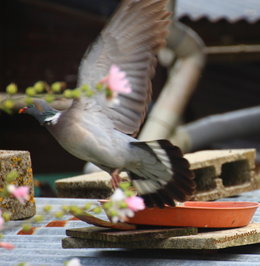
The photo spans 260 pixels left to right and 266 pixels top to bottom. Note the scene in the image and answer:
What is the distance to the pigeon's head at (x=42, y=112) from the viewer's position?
290 centimetres

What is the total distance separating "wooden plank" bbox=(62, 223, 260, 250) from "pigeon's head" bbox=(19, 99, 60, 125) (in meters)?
0.47

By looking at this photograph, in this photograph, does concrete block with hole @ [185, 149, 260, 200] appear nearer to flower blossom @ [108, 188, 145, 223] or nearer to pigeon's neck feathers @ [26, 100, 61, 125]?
pigeon's neck feathers @ [26, 100, 61, 125]

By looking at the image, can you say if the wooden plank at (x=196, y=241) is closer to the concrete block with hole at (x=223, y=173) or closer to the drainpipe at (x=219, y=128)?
the concrete block with hole at (x=223, y=173)

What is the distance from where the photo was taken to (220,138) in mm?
9578

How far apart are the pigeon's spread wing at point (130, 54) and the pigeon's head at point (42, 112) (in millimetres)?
196

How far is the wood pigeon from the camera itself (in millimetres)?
2912

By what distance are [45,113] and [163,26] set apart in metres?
0.56

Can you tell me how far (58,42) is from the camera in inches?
358

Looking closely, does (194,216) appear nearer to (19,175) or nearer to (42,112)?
(42,112)

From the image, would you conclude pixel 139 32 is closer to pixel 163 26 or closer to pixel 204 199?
pixel 163 26

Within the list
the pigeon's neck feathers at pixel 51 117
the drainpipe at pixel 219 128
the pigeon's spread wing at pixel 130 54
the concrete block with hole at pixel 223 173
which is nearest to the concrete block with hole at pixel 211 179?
the concrete block with hole at pixel 223 173

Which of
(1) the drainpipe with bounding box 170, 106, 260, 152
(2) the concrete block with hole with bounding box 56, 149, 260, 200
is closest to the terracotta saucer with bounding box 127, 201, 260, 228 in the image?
(2) the concrete block with hole with bounding box 56, 149, 260, 200

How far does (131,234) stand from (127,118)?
1.56 feet

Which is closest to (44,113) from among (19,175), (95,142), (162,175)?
(95,142)
